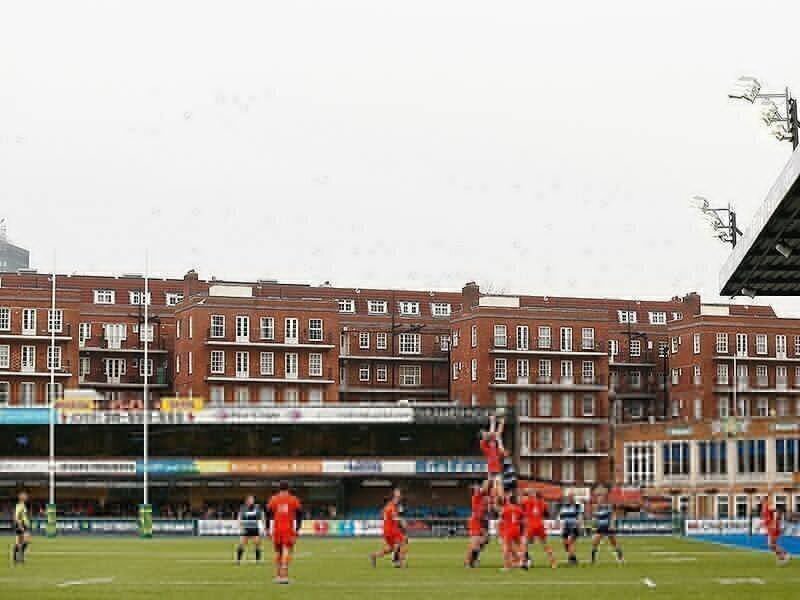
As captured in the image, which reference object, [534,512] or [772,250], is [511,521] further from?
[772,250]

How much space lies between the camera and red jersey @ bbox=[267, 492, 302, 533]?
32281mm

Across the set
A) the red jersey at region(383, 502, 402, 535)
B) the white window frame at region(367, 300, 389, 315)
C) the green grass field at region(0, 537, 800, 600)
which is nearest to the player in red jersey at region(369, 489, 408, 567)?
the red jersey at region(383, 502, 402, 535)

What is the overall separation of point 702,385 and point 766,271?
3709 inches

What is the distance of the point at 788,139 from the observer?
36.6 meters

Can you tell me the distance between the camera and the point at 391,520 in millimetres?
40000

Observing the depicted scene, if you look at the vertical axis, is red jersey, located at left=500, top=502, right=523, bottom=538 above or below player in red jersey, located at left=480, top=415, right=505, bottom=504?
below

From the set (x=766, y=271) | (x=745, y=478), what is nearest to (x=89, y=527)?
(x=745, y=478)

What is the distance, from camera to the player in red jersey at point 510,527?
124ft

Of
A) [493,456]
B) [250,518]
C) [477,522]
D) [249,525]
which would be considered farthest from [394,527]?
[493,456]

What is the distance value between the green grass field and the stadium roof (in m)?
7.44

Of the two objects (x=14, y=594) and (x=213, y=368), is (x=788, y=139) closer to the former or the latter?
(x=14, y=594)

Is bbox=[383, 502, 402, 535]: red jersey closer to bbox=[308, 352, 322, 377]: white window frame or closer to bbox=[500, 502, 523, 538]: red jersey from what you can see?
bbox=[500, 502, 523, 538]: red jersey

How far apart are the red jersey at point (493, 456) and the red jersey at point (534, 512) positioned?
7502 millimetres

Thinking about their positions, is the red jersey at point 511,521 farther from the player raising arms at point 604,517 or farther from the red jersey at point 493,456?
the red jersey at point 493,456
